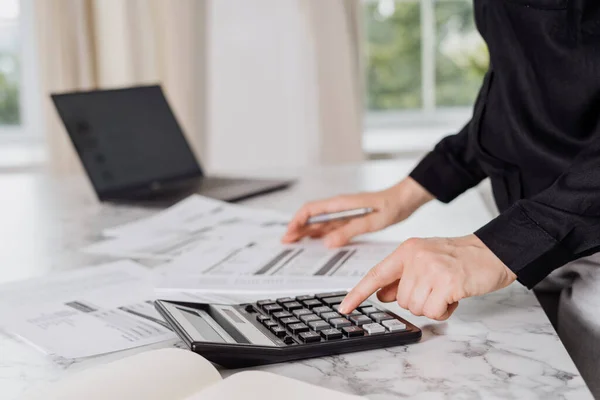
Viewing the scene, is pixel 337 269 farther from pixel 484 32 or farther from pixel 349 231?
pixel 484 32

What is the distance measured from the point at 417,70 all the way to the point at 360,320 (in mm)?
2912

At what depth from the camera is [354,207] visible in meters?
1.28

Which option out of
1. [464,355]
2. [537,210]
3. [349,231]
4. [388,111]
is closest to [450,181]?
[349,231]

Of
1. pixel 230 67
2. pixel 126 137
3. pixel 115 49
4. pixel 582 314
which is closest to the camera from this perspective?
pixel 582 314

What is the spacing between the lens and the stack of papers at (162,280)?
886 mm

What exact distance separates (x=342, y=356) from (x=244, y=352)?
3.9 inches

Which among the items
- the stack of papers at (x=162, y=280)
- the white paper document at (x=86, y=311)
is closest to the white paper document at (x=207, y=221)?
the stack of papers at (x=162, y=280)

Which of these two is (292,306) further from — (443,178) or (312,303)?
(443,178)

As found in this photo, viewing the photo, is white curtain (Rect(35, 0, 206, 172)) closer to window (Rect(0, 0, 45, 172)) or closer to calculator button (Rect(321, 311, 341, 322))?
window (Rect(0, 0, 45, 172))

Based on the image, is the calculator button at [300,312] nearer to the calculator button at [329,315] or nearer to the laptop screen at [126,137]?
the calculator button at [329,315]

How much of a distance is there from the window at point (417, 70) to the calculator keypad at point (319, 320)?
2607 millimetres

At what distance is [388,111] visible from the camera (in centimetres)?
372

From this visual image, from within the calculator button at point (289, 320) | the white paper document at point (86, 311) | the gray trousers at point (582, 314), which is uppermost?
the calculator button at point (289, 320)

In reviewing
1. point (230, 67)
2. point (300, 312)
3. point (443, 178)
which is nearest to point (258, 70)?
point (230, 67)
